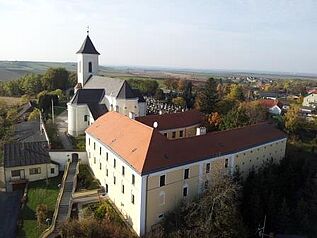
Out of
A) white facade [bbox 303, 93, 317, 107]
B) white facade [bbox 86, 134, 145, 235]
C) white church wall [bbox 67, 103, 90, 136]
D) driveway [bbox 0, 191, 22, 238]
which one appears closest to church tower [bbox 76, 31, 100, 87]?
white church wall [bbox 67, 103, 90, 136]

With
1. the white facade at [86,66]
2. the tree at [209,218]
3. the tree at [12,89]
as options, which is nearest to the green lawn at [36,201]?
the tree at [209,218]

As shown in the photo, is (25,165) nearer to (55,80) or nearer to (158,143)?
(158,143)

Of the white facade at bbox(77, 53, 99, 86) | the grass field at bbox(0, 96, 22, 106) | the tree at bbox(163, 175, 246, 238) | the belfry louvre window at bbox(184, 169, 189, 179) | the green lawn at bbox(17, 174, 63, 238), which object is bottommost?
the green lawn at bbox(17, 174, 63, 238)

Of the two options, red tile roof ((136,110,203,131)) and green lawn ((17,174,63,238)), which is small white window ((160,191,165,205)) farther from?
red tile roof ((136,110,203,131))

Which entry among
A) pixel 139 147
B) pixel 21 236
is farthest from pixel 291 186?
pixel 21 236

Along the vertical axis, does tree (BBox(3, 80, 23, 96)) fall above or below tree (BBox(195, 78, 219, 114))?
below

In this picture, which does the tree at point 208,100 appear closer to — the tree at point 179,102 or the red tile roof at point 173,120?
the red tile roof at point 173,120
